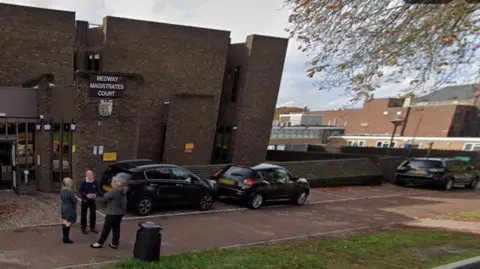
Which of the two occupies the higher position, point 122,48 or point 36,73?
point 122,48

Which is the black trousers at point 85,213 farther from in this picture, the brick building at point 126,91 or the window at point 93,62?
the window at point 93,62

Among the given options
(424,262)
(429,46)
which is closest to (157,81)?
(429,46)

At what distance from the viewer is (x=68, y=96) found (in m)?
13.5

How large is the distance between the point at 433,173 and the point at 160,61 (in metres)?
15.2

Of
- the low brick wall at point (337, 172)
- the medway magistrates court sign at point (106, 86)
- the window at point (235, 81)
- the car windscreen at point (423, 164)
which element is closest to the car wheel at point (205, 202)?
the medway magistrates court sign at point (106, 86)

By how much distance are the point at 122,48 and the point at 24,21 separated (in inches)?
166

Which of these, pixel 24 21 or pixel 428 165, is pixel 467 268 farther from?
pixel 24 21

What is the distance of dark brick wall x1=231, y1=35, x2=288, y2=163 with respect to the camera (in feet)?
75.5

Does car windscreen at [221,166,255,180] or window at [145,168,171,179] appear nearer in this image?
window at [145,168,171,179]

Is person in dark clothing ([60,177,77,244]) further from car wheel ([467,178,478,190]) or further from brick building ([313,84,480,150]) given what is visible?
brick building ([313,84,480,150])

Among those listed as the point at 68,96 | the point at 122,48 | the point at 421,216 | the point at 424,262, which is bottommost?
the point at 421,216

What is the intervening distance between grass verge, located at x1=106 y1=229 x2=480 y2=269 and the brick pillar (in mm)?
8906

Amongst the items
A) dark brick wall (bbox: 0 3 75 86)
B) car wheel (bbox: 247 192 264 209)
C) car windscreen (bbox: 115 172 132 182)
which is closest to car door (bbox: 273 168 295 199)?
car wheel (bbox: 247 192 264 209)

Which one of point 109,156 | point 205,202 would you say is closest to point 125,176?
point 205,202
